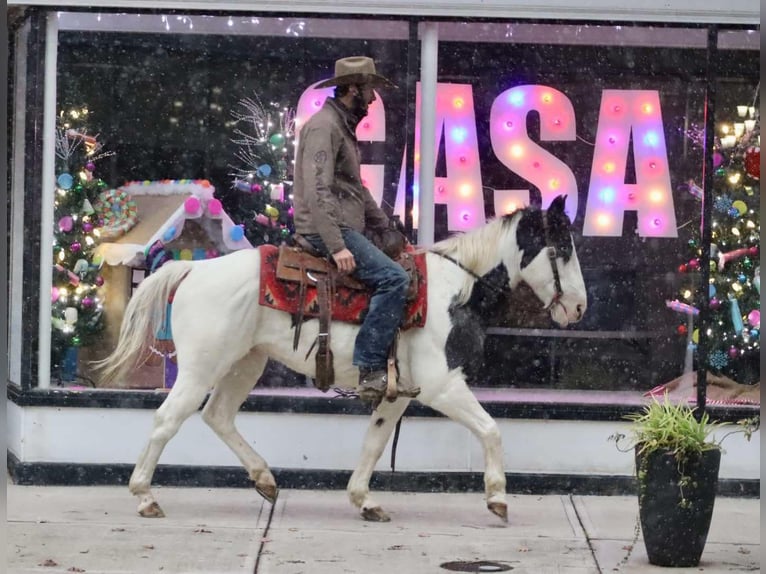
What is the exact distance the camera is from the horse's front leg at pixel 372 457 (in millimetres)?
7703

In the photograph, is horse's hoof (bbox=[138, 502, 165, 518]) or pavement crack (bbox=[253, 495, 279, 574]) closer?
pavement crack (bbox=[253, 495, 279, 574])

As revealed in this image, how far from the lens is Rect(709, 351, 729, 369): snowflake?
9.02m

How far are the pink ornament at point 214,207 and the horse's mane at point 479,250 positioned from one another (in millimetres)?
1868

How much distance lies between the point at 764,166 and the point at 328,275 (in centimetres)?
361

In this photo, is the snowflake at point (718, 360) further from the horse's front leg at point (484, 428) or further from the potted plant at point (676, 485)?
the potted plant at point (676, 485)

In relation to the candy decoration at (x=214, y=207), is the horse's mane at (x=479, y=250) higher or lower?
lower

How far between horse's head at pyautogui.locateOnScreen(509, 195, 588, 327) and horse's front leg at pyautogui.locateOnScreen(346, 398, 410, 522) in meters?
1.13

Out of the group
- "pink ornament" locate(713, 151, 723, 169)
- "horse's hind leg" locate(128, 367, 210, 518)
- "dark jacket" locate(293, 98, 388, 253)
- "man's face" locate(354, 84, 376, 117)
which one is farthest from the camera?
"pink ornament" locate(713, 151, 723, 169)

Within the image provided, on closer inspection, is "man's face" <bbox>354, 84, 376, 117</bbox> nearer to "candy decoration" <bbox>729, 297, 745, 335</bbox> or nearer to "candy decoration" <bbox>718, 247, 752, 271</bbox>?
"candy decoration" <bbox>718, 247, 752, 271</bbox>

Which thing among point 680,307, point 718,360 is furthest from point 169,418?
point 718,360

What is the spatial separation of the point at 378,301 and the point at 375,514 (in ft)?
4.53

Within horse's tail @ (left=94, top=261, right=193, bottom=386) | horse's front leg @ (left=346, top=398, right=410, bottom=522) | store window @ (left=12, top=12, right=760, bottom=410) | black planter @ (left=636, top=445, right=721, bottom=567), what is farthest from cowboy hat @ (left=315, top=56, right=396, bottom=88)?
black planter @ (left=636, top=445, right=721, bottom=567)

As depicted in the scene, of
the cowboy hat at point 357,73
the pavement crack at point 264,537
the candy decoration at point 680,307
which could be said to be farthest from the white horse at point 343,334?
the candy decoration at point 680,307

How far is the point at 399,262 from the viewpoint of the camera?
24.6 feet
